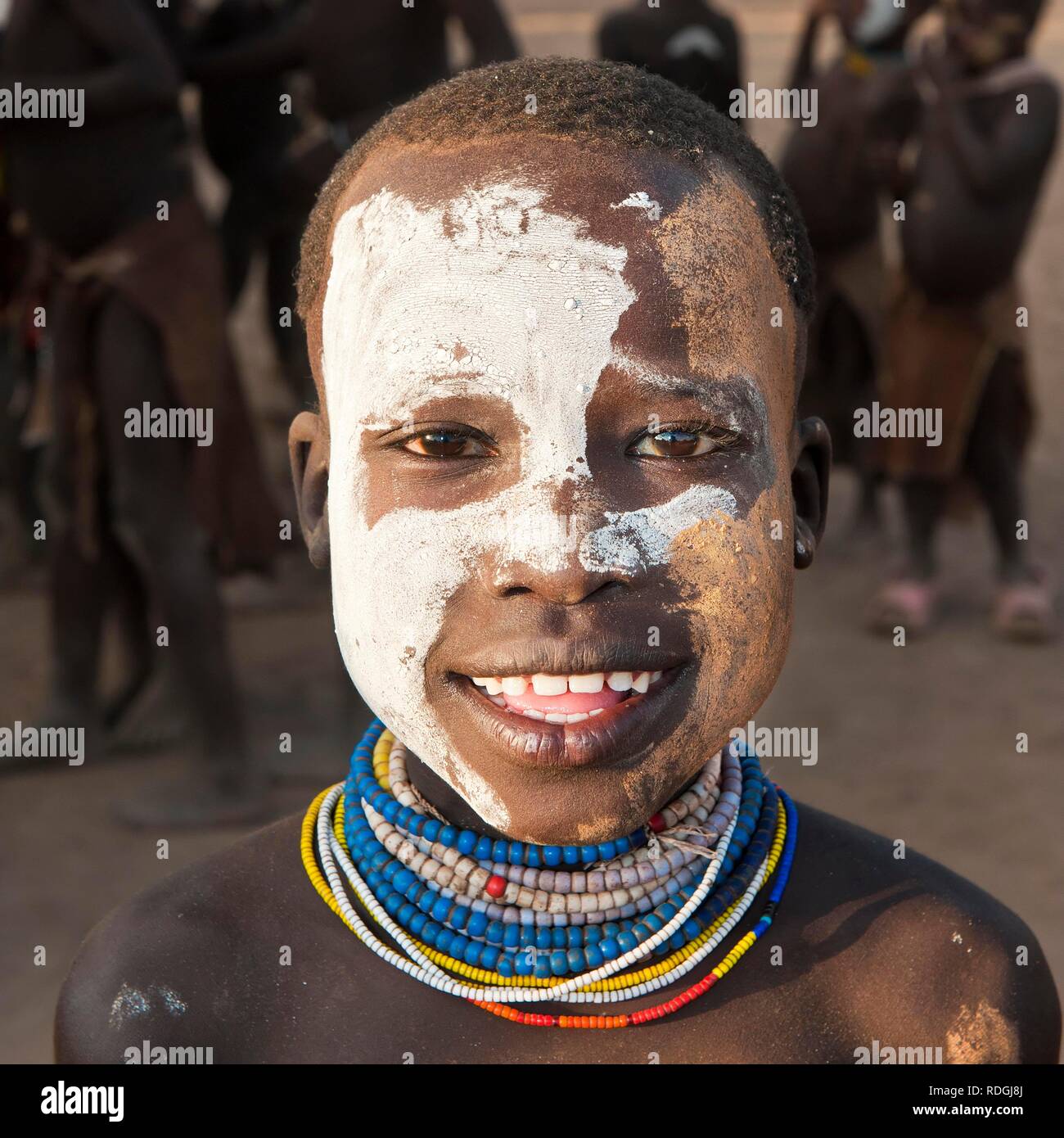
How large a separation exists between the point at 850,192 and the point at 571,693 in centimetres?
454

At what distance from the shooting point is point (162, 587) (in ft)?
14.8

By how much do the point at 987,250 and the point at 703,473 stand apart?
4036 mm

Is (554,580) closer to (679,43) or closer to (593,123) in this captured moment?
(593,123)

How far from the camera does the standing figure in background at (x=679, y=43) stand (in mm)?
5770

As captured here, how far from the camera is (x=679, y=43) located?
580cm

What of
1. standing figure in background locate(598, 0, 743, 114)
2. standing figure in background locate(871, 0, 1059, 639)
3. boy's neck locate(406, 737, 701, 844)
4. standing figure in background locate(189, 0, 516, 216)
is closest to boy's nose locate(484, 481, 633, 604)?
boy's neck locate(406, 737, 701, 844)

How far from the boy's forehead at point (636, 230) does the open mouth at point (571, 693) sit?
32cm

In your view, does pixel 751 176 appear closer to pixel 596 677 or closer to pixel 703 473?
pixel 703 473

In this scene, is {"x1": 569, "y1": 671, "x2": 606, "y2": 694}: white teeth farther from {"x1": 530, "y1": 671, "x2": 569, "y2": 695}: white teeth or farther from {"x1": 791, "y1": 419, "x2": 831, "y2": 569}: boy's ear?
{"x1": 791, "y1": 419, "x2": 831, "y2": 569}: boy's ear

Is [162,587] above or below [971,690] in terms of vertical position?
above

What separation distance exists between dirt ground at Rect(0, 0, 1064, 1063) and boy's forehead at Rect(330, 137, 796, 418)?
268cm

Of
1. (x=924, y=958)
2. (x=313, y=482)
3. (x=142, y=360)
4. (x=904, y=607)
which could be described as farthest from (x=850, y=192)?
(x=924, y=958)
